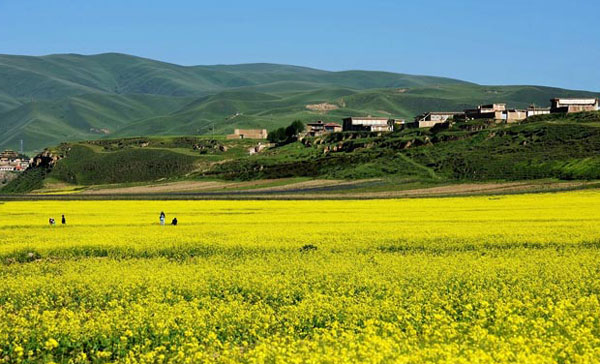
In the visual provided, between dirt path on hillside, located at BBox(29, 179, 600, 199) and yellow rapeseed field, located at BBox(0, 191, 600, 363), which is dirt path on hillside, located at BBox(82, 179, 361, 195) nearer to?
dirt path on hillside, located at BBox(29, 179, 600, 199)

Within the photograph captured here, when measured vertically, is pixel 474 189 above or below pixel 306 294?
below

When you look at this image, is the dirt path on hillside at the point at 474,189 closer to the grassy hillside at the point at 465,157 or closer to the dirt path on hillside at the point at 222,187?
the grassy hillside at the point at 465,157

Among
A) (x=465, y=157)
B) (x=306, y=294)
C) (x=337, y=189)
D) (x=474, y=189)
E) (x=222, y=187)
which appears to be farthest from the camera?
(x=222, y=187)

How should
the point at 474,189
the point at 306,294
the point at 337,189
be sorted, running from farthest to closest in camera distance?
the point at 337,189
the point at 474,189
the point at 306,294

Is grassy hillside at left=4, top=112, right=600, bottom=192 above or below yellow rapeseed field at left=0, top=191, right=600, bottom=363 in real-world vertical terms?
above

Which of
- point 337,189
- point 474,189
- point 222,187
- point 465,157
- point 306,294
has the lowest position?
point 222,187

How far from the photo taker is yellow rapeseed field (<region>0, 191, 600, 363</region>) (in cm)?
2169

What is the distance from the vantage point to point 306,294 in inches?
1153

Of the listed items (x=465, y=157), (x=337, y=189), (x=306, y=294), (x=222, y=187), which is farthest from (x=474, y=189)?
(x=306, y=294)

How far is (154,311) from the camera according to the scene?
88.5 ft

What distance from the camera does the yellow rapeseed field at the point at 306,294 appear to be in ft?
71.2

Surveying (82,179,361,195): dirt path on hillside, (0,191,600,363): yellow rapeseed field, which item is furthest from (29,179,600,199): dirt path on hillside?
(0,191,600,363): yellow rapeseed field

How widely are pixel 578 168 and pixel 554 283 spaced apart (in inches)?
3779

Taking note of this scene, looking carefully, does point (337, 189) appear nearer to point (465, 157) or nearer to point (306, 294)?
point (465, 157)
